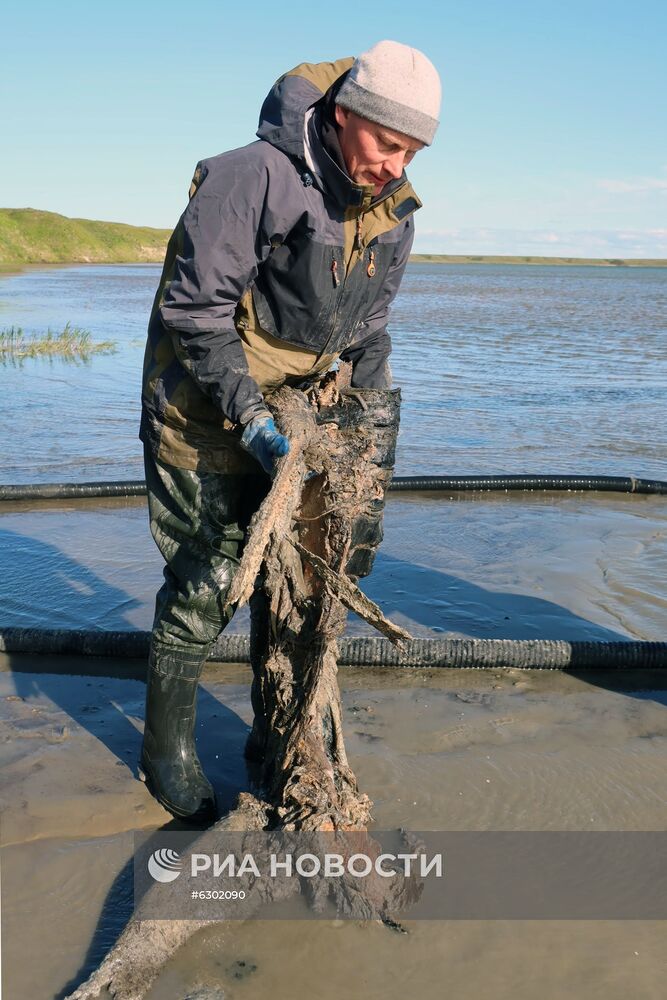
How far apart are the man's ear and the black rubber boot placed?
1.71 meters

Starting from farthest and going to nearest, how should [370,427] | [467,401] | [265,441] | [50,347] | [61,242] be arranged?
[61,242], [50,347], [467,401], [370,427], [265,441]

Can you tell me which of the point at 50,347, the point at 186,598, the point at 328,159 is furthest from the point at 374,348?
the point at 50,347

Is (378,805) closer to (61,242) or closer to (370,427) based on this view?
(370,427)

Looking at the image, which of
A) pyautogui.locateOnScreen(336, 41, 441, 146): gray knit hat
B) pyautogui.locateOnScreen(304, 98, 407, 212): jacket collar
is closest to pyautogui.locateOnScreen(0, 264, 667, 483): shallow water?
pyautogui.locateOnScreen(304, 98, 407, 212): jacket collar

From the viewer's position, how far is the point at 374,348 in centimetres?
346

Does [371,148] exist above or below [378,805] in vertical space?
above

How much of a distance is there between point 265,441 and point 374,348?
2.96 feet

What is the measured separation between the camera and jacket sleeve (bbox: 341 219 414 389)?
10.9 ft

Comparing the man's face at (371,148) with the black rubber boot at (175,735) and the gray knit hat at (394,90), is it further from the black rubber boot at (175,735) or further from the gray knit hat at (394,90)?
the black rubber boot at (175,735)

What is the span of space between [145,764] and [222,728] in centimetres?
61

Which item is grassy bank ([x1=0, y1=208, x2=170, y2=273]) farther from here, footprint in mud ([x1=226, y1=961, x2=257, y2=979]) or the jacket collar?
footprint in mud ([x1=226, y1=961, x2=257, y2=979])

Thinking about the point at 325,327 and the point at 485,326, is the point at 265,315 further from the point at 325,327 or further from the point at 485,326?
the point at 485,326

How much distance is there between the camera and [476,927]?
8.99 ft

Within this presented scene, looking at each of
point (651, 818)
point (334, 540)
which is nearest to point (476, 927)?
point (651, 818)
